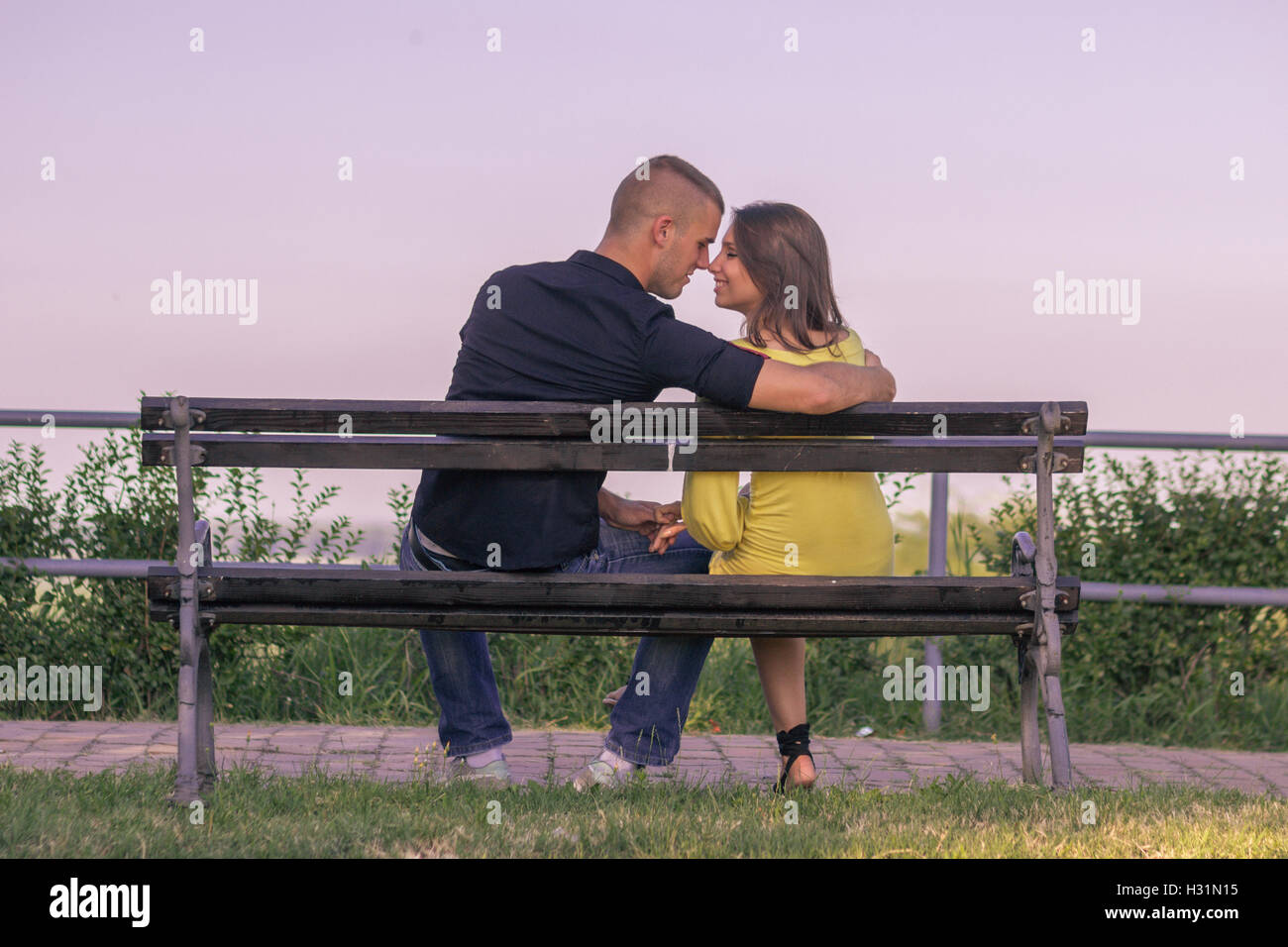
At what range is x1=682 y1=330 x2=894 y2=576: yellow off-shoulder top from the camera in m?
3.80

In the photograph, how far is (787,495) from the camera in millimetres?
3828

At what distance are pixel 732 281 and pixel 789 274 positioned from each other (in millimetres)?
171

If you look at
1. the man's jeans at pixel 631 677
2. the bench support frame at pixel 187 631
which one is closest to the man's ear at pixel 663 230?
the man's jeans at pixel 631 677

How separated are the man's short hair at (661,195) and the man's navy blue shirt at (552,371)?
154 mm

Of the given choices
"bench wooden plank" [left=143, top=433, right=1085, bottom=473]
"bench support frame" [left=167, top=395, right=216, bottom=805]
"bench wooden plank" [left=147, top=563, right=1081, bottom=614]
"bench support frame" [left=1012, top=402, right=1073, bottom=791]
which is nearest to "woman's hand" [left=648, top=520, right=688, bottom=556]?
"bench wooden plank" [left=147, top=563, right=1081, bottom=614]

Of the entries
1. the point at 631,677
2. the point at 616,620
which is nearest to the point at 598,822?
the point at 616,620

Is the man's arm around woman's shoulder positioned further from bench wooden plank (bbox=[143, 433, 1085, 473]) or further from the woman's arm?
the woman's arm

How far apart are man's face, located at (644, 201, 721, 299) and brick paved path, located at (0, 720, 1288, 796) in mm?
1417

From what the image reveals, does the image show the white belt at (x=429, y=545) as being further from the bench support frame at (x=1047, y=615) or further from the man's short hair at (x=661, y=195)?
the bench support frame at (x=1047, y=615)

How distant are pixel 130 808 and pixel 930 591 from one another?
2.11m

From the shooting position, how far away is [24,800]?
3.73 metres

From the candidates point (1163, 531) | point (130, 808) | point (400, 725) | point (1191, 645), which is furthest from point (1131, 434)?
point (130, 808)

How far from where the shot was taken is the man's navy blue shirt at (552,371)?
12.4ft
